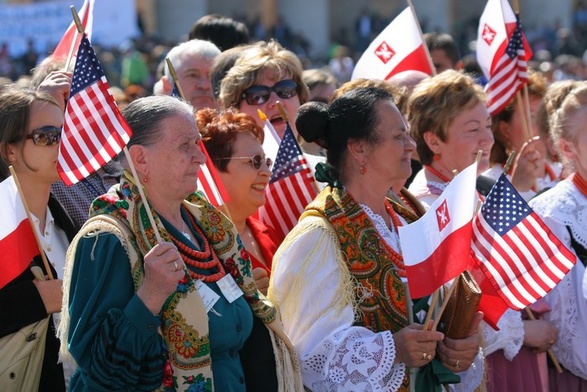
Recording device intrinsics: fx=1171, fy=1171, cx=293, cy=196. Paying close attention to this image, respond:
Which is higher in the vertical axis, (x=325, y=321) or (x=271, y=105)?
(x=271, y=105)

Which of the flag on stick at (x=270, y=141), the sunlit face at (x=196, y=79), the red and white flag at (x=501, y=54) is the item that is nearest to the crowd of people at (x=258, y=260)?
the flag on stick at (x=270, y=141)

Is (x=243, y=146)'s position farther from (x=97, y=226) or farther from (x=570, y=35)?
(x=570, y=35)

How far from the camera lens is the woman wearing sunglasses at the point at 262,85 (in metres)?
6.17

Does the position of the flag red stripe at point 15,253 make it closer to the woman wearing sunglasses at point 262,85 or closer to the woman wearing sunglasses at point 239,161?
the woman wearing sunglasses at point 239,161

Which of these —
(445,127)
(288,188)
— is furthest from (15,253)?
(445,127)

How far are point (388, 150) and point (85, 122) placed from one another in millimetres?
1202

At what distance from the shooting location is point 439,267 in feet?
14.3

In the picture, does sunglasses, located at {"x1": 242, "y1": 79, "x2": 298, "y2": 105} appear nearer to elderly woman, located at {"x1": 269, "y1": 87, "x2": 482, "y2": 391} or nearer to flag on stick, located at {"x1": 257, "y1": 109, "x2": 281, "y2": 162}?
flag on stick, located at {"x1": 257, "y1": 109, "x2": 281, "y2": 162}

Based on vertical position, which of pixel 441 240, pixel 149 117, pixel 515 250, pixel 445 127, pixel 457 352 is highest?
pixel 149 117

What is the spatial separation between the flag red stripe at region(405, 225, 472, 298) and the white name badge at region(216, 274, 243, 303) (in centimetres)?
64

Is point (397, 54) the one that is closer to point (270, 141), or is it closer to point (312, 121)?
point (270, 141)

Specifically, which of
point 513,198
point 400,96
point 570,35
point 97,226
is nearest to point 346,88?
point 400,96

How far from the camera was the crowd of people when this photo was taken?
396cm

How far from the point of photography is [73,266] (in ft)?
13.1
